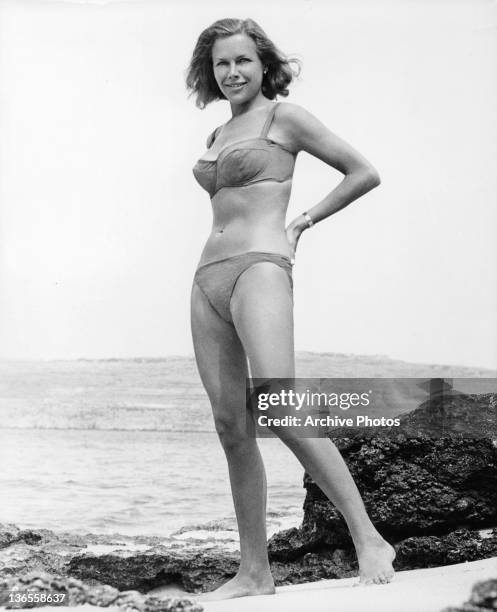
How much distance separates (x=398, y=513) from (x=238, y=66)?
199cm

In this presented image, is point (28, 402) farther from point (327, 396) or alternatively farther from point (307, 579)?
point (327, 396)

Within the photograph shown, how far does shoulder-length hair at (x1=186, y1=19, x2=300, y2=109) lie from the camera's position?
13.1ft

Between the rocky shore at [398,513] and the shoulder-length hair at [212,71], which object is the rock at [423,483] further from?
the shoulder-length hair at [212,71]

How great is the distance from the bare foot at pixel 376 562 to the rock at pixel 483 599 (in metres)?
0.86

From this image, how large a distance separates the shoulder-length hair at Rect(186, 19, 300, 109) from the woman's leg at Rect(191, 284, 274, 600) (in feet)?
2.66

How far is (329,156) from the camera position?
390 centimetres

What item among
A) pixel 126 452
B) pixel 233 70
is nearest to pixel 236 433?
pixel 233 70

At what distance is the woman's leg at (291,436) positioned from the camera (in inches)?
143

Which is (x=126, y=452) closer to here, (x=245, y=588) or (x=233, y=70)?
(x=245, y=588)

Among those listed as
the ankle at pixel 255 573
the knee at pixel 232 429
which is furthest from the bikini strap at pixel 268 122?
the ankle at pixel 255 573

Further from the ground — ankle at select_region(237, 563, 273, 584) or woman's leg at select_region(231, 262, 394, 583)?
woman's leg at select_region(231, 262, 394, 583)

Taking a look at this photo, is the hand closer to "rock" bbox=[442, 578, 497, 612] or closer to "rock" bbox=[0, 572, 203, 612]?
"rock" bbox=[0, 572, 203, 612]

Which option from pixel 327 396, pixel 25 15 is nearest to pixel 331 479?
pixel 327 396

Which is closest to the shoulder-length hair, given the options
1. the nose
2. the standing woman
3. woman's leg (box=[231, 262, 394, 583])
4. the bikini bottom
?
the standing woman
